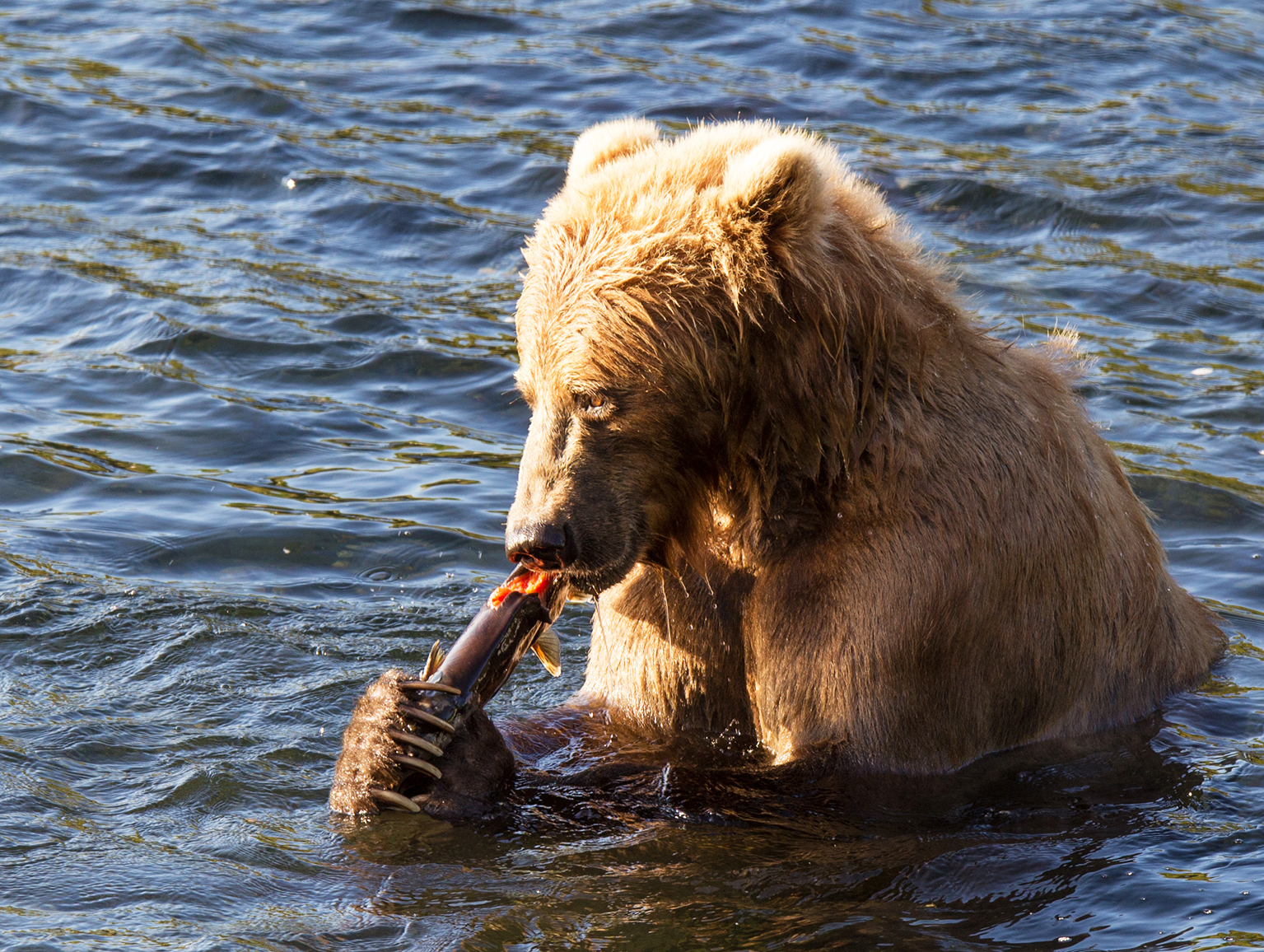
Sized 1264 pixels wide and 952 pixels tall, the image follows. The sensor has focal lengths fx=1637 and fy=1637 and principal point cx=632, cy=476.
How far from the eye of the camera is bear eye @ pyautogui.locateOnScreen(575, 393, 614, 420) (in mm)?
5074

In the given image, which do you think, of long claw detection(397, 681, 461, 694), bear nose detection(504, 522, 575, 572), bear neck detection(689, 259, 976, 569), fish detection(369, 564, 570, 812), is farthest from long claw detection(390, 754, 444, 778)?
bear neck detection(689, 259, 976, 569)

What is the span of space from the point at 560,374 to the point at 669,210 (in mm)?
625

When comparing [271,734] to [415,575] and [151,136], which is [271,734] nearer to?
[415,575]

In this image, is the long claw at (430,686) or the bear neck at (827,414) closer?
the bear neck at (827,414)

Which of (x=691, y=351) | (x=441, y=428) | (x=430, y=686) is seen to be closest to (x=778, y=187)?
(x=691, y=351)

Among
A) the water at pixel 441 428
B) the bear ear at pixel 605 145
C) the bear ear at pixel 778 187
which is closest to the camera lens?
the bear ear at pixel 778 187

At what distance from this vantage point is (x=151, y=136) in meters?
13.1

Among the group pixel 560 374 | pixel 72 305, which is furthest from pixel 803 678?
pixel 72 305

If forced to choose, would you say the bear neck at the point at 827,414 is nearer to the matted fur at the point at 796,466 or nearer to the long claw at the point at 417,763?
the matted fur at the point at 796,466

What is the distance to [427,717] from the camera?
521cm

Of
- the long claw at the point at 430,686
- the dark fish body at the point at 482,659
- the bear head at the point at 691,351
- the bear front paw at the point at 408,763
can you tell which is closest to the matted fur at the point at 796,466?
the bear head at the point at 691,351

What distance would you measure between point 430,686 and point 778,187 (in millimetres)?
1903

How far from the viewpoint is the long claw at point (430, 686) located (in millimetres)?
5207

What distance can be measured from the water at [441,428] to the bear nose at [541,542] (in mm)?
1035
